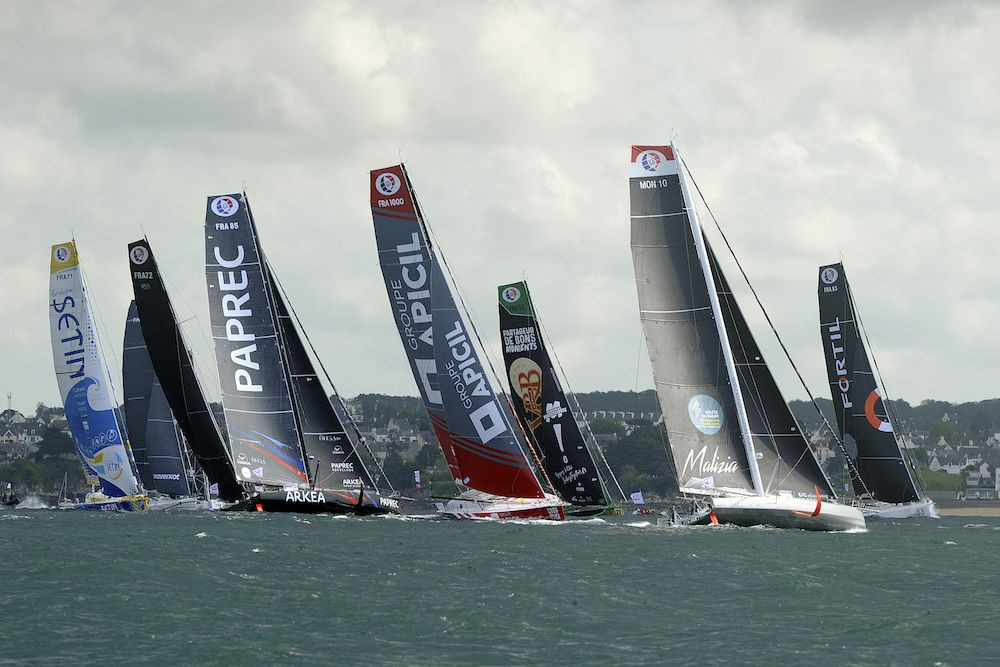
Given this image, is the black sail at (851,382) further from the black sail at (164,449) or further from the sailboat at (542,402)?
the black sail at (164,449)

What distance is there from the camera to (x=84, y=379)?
6975 cm

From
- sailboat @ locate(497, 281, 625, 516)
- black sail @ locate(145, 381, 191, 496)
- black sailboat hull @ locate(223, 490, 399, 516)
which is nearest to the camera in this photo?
black sailboat hull @ locate(223, 490, 399, 516)

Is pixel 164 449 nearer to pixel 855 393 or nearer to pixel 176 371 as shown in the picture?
pixel 176 371

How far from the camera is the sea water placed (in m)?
22.2

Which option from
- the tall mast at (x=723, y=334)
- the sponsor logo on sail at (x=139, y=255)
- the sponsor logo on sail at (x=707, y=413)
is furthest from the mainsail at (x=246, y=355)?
the tall mast at (x=723, y=334)

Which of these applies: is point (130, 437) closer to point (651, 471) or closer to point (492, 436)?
point (492, 436)

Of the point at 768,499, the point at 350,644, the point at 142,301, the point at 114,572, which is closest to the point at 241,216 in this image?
the point at 142,301

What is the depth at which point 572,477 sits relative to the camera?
55.8 m

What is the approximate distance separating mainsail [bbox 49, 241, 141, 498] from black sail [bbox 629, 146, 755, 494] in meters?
32.7

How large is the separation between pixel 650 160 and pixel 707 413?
7.17m

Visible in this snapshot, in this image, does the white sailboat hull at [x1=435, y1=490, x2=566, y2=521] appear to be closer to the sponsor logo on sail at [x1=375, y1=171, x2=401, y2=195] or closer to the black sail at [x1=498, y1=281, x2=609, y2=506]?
the black sail at [x1=498, y1=281, x2=609, y2=506]

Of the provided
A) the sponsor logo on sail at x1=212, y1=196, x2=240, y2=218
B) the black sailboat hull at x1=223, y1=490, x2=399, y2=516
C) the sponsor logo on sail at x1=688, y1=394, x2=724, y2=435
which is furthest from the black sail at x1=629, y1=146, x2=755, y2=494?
the sponsor logo on sail at x1=212, y1=196, x2=240, y2=218

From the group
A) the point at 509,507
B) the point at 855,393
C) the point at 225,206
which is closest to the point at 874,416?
the point at 855,393

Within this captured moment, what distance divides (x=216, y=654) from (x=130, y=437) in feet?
169
